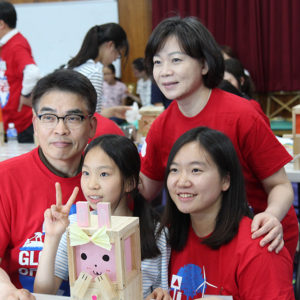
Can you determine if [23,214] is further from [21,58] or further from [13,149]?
[21,58]

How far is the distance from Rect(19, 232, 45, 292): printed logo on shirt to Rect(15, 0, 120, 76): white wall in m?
5.36

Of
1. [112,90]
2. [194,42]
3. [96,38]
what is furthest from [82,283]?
[112,90]

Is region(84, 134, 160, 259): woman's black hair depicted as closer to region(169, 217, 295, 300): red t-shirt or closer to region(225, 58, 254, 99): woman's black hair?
region(169, 217, 295, 300): red t-shirt

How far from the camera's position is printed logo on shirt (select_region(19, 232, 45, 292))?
1451mm

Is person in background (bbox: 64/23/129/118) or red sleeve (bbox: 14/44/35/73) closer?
person in background (bbox: 64/23/129/118)

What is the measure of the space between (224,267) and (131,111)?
7.71 feet

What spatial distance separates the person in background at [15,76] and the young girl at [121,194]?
6.25ft

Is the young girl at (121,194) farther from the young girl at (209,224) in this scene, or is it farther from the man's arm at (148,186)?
the man's arm at (148,186)

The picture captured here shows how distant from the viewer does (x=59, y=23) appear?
662cm

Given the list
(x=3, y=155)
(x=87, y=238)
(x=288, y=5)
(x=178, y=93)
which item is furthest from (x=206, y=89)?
(x=288, y=5)

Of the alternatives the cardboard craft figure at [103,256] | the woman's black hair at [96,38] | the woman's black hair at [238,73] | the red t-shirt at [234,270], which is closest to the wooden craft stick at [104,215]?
the cardboard craft figure at [103,256]

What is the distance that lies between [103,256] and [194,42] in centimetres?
92

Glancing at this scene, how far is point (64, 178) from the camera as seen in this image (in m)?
1.56

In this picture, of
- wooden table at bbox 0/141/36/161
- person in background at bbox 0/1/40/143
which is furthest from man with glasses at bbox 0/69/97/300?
person in background at bbox 0/1/40/143
